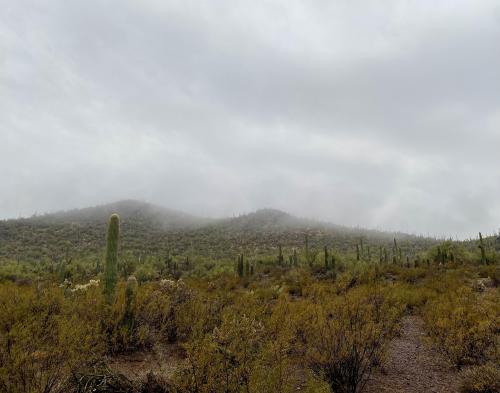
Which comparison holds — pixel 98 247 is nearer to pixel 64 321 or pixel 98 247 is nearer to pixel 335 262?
pixel 335 262

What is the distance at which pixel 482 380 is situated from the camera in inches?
260

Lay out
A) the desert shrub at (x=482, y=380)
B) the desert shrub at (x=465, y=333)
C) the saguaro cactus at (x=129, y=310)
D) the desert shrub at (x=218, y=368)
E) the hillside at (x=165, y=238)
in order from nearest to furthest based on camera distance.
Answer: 1. the desert shrub at (x=218, y=368)
2. the desert shrub at (x=482, y=380)
3. the desert shrub at (x=465, y=333)
4. the saguaro cactus at (x=129, y=310)
5. the hillside at (x=165, y=238)

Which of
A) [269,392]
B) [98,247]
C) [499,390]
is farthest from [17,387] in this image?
[98,247]

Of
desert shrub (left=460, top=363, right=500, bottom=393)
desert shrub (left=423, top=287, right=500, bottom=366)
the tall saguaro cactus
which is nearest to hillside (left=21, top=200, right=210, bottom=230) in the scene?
the tall saguaro cactus

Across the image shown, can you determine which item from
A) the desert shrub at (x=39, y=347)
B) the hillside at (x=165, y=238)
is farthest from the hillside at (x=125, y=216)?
the desert shrub at (x=39, y=347)

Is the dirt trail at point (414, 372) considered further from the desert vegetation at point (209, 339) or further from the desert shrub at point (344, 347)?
the desert shrub at point (344, 347)

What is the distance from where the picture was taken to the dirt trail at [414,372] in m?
7.20

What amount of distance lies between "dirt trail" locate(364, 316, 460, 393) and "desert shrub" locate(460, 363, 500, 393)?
0.80 feet

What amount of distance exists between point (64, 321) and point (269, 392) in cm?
361

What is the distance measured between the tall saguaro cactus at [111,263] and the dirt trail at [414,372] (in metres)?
6.71

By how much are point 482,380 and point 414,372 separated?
63.8 inches

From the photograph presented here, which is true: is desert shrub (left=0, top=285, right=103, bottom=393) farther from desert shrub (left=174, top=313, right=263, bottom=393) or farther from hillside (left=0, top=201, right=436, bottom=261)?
hillside (left=0, top=201, right=436, bottom=261)

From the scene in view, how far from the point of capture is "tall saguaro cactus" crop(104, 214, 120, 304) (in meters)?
10.4

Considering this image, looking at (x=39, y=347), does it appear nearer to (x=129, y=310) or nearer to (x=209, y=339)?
(x=209, y=339)
